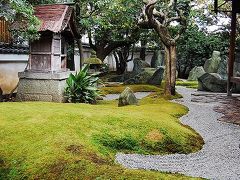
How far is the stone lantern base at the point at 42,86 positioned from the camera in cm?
1173

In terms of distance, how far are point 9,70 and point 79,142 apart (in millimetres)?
10330

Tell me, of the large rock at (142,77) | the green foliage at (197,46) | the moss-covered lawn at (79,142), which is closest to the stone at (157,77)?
the large rock at (142,77)

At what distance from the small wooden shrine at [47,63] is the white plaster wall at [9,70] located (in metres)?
2.86

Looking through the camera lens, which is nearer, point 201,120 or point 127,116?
point 127,116

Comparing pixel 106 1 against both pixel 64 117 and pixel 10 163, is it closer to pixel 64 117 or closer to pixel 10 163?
pixel 64 117

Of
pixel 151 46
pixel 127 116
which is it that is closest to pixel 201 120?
pixel 127 116

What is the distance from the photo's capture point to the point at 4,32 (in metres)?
13.7

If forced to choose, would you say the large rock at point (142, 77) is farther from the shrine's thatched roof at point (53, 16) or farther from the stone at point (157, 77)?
the shrine's thatched roof at point (53, 16)

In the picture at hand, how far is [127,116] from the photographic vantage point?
799cm

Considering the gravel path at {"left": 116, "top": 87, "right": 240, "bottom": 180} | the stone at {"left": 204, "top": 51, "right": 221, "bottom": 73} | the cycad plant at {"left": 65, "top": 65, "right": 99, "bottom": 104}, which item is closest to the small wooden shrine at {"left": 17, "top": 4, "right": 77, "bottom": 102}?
the cycad plant at {"left": 65, "top": 65, "right": 99, "bottom": 104}

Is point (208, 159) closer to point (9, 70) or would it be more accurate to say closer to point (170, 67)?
point (170, 67)

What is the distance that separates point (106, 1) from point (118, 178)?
10963 millimetres

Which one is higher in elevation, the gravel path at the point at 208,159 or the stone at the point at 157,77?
the stone at the point at 157,77

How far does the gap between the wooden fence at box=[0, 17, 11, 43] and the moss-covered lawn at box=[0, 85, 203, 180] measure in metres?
5.81
